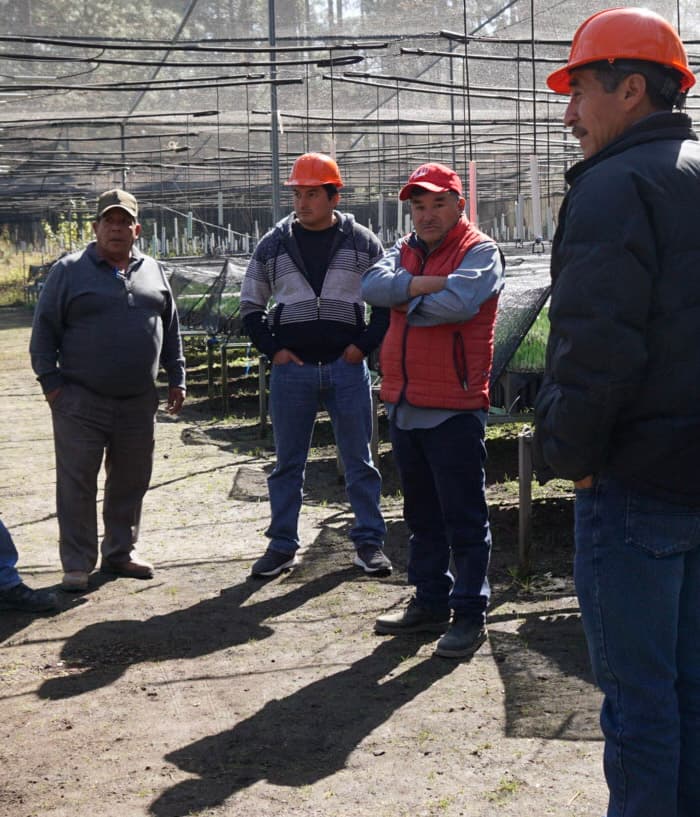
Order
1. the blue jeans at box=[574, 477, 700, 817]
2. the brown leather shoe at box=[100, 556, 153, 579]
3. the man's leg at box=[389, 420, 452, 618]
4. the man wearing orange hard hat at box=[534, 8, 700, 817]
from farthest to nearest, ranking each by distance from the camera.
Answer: the brown leather shoe at box=[100, 556, 153, 579], the man's leg at box=[389, 420, 452, 618], the blue jeans at box=[574, 477, 700, 817], the man wearing orange hard hat at box=[534, 8, 700, 817]

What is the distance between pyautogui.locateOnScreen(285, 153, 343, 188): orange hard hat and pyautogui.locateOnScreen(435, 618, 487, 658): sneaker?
1924 mm

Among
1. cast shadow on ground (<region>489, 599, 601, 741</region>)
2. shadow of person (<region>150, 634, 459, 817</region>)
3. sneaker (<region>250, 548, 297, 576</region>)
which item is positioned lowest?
shadow of person (<region>150, 634, 459, 817</region>)

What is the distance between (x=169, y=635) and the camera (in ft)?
14.6

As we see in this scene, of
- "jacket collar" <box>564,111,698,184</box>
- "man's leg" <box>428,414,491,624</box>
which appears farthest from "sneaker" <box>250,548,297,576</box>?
"jacket collar" <box>564,111,698,184</box>

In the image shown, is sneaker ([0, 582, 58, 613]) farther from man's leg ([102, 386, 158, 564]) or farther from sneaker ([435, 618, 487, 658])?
sneaker ([435, 618, 487, 658])

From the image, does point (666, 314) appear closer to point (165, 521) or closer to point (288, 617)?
point (288, 617)

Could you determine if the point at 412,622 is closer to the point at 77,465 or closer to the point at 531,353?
the point at 77,465

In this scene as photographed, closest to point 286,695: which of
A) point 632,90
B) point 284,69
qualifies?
point 632,90

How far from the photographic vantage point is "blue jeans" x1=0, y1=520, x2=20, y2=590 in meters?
4.65

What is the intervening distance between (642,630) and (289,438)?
3.09 metres

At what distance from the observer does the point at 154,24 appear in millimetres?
11453

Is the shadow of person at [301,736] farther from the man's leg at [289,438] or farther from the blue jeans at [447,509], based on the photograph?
the man's leg at [289,438]

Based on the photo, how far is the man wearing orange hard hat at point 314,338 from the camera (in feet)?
16.6

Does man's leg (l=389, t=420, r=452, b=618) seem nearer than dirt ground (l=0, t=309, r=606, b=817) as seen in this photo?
Result: No
